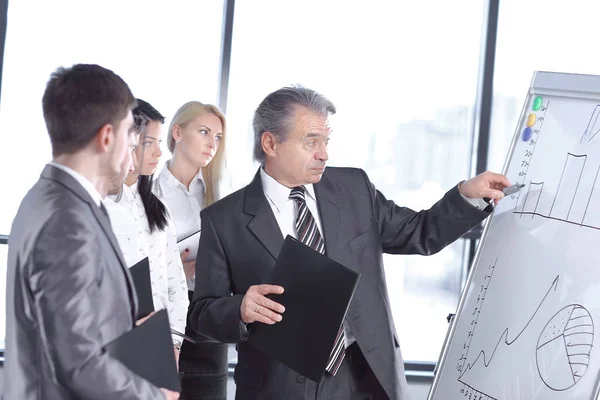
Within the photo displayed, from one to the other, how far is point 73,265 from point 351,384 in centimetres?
106

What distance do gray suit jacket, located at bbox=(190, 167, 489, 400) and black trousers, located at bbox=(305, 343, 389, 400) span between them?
0.04 metres

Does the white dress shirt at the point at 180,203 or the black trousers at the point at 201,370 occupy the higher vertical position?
the white dress shirt at the point at 180,203

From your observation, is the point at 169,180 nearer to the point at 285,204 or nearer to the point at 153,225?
the point at 153,225

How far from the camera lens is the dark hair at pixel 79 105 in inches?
51.7

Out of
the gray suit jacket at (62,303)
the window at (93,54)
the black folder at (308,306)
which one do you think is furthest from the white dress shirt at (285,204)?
the window at (93,54)

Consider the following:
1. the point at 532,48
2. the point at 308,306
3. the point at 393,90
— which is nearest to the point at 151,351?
the point at 308,306

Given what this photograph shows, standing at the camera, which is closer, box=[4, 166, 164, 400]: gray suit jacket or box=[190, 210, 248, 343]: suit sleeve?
box=[4, 166, 164, 400]: gray suit jacket

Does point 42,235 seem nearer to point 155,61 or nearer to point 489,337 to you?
point 489,337

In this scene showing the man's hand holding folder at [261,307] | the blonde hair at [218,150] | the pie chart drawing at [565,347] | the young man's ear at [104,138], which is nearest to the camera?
the young man's ear at [104,138]

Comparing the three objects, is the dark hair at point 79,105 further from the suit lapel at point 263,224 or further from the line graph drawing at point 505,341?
the line graph drawing at point 505,341

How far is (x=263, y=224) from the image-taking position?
2.16 m

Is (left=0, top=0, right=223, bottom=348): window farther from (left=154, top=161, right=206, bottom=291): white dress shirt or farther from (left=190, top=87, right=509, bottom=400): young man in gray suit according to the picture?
(left=190, top=87, right=509, bottom=400): young man in gray suit

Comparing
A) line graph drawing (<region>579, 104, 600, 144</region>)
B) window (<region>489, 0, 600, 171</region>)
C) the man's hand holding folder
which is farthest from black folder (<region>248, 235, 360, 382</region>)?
window (<region>489, 0, 600, 171</region>)

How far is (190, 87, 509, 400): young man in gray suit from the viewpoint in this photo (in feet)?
6.72
